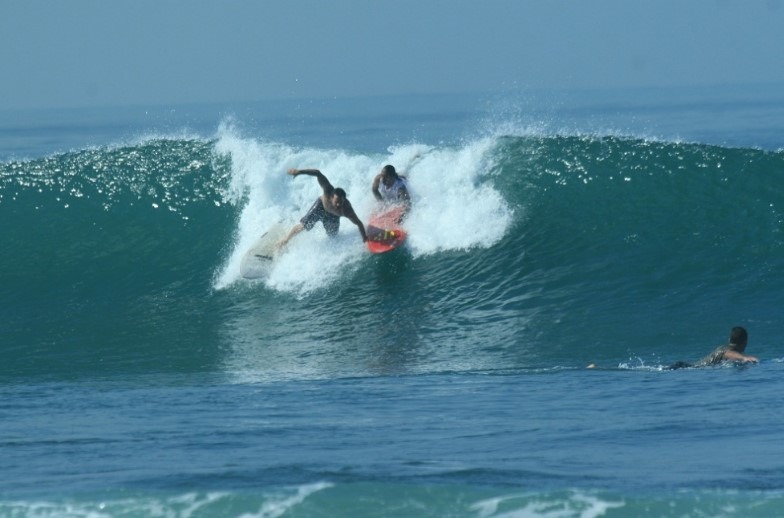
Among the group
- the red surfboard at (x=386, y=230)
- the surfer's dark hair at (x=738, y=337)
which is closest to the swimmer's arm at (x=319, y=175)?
the red surfboard at (x=386, y=230)

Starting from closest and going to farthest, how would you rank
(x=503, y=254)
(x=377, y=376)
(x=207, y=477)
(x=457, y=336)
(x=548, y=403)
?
(x=207, y=477) → (x=548, y=403) → (x=377, y=376) → (x=457, y=336) → (x=503, y=254)

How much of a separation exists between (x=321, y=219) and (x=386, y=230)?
884mm

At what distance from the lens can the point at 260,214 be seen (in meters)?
18.6

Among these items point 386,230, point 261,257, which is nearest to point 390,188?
point 386,230

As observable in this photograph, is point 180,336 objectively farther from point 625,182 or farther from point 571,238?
point 625,182

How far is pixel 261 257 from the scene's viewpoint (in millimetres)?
16578

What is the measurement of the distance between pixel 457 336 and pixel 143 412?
428cm

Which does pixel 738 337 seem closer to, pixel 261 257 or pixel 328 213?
pixel 328 213

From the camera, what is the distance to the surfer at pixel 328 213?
16.4 metres

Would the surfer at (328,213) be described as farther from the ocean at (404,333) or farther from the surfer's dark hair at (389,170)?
the surfer's dark hair at (389,170)

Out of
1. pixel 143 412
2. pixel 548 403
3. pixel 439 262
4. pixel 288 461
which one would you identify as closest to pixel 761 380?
pixel 548 403

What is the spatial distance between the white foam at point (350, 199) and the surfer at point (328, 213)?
0.13m

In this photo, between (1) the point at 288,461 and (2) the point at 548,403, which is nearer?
(1) the point at 288,461

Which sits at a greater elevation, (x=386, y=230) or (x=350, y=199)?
(x=350, y=199)
